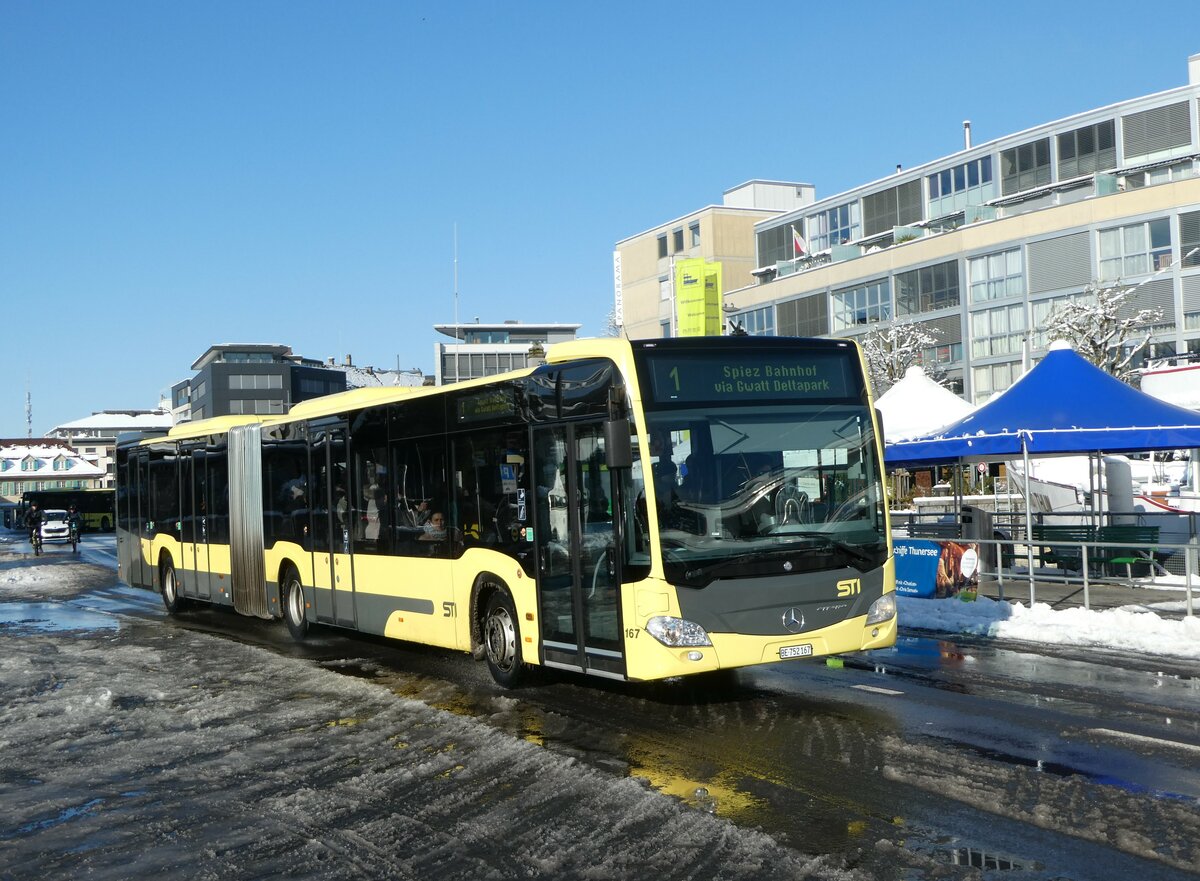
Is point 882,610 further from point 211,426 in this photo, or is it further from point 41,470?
point 41,470

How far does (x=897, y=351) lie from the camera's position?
60844 millimetres

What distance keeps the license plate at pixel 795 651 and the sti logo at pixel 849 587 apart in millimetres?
522

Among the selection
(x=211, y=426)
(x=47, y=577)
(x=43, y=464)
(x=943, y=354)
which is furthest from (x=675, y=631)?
(x=43, y=464)

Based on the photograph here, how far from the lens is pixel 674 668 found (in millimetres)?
9484

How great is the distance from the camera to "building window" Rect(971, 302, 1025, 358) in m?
59.8

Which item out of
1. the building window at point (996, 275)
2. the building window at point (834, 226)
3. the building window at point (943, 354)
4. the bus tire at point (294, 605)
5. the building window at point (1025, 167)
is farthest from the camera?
the building window at point (834, 226)

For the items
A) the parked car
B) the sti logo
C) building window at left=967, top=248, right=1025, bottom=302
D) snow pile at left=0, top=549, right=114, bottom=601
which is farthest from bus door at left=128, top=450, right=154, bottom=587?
building window at left=967, top=248, right=1025, bottom=302

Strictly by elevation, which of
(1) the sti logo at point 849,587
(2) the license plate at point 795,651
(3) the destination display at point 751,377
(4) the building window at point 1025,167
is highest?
(4) the building window at point 1025,167

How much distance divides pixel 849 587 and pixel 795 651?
73 centimetres

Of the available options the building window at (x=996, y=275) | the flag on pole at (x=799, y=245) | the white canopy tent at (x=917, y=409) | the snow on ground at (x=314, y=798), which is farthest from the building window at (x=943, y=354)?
the snow on ground at (x=314, y=798)

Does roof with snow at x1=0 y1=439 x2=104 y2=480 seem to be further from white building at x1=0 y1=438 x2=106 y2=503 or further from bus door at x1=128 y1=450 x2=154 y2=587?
bus door at x1=128 y1=450 x2=154 y2=587

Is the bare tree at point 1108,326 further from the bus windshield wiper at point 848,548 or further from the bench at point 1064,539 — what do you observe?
the bus windshield wiper at point 848,548

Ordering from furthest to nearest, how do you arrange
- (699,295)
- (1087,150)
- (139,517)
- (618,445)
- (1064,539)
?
(1087,150) < (699,295) < (139,517) < (1064,539) < (618,445)

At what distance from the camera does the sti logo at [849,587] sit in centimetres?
1005
